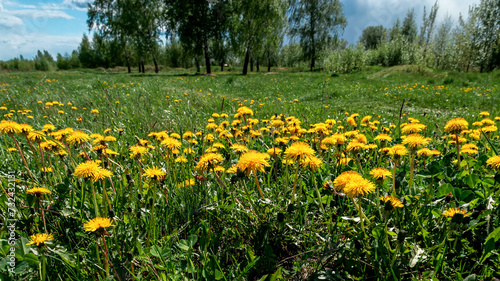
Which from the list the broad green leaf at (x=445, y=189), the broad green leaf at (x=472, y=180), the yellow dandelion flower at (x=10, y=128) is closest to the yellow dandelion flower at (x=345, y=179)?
the broad green leaf at (x=445, y=189)

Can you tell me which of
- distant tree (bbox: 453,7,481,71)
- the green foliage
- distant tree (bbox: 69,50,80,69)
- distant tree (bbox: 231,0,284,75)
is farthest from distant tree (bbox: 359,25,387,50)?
distant tree (bbox: 69,50,80,69)

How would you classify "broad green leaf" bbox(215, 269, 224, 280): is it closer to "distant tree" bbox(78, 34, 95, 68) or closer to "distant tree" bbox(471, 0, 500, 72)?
"distant tree" bbox(471, 0, 500, 72)

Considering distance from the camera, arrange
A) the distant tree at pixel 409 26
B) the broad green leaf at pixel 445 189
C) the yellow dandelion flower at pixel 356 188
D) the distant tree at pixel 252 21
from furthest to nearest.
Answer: the distant tree at pixel 409 26
the distant tree at pixel 252 21
the broad green leaf at pixel 445 189
the yellow dandelion flower at pixel 356 188

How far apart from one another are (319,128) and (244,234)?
1.03 meters

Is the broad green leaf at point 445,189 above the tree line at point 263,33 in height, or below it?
below

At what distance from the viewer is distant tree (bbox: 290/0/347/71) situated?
86.2ft

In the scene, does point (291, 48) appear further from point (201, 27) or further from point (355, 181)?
point (355, 181)

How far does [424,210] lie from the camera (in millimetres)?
1224

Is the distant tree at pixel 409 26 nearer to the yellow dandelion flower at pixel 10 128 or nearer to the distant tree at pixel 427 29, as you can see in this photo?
the distant tree at pixel 427 29

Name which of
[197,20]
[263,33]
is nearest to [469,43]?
[263,33]

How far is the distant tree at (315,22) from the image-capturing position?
86.2 feet

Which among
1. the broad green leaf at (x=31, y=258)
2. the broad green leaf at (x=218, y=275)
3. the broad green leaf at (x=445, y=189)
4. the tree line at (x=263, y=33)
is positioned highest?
the tree line at (x=263, y=33)

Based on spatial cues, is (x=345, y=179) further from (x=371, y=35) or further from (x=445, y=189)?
(x=371, y=35)

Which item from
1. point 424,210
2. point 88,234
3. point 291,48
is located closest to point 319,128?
point 424,210
